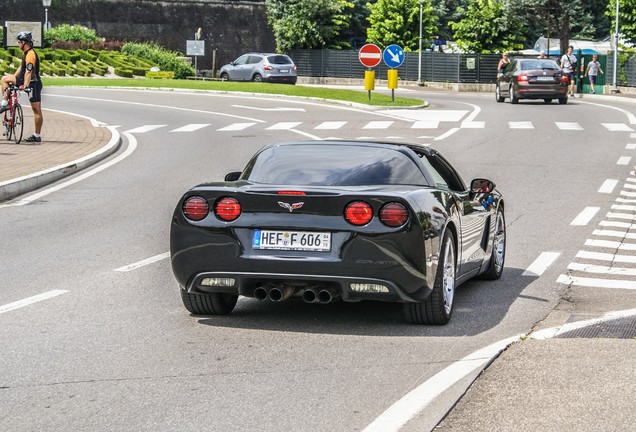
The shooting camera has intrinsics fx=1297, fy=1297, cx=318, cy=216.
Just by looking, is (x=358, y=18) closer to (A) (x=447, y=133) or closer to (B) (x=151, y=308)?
(A) (x=447, y=133)

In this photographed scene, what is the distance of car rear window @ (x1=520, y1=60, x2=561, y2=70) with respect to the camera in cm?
4353

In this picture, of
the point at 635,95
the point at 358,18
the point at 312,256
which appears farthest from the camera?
the point at 358,18

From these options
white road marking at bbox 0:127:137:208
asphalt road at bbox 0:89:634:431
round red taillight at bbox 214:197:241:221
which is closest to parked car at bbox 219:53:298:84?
white road marking at bbox 0:127:137:208

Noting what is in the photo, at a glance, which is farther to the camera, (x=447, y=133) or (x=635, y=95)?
(x=635, y=95)

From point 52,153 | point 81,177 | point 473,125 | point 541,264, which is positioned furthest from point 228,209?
point 473,125

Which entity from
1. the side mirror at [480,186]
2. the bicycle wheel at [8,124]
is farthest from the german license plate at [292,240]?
the bicycle wheel at [8,124]

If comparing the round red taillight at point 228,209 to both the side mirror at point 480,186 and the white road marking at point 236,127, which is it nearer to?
the side mirror at point 480,186

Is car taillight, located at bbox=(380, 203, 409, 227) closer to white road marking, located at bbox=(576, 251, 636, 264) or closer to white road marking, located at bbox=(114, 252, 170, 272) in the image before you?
white road marking, located at bbox=(114, 252, 170, 272)

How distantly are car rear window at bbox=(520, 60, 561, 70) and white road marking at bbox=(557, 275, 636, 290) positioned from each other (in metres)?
33.6

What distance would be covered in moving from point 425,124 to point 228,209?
25.1 m

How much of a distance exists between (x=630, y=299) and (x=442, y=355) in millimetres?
2712

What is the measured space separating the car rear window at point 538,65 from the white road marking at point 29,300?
3553cm

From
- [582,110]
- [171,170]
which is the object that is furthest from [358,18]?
[171,170]

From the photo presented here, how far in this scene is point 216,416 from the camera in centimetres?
597
